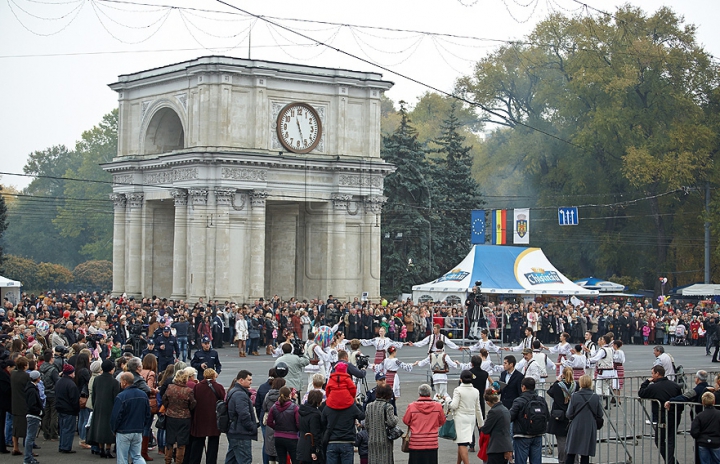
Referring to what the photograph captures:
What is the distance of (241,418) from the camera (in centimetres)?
1587

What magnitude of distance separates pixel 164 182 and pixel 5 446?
119 ft

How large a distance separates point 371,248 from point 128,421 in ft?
135

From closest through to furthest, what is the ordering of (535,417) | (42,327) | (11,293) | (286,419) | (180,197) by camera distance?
(286,419)
(535,417)
(42,327)
(11,293)
(180,197)

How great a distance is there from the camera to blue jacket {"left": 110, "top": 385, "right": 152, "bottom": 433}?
52.0ft

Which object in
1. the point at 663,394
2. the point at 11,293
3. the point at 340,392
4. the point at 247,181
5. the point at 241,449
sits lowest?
the point at 241,449

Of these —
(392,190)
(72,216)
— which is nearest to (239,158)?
(392,190)

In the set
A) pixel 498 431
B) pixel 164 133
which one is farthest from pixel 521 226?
pixel 498 431

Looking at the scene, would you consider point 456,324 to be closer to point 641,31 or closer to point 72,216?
point 641,31

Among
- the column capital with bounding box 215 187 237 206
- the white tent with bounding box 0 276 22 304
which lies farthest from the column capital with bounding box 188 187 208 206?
the white tent with bounding box 0 276 22 304

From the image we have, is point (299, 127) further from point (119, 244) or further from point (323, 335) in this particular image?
point (323, 335)

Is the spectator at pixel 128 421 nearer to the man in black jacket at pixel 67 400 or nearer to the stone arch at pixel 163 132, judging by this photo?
the man in black jacket at pixel 67 400

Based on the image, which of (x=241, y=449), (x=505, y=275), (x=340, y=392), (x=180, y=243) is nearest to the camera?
(x=340, y=392)

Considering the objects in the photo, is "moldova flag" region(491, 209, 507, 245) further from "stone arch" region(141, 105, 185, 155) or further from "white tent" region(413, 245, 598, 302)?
"stone arch" region(141, 105, 185, 155)

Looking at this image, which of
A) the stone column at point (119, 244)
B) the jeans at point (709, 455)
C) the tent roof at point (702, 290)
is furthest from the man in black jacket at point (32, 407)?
the tent roof at point (702, 290)
